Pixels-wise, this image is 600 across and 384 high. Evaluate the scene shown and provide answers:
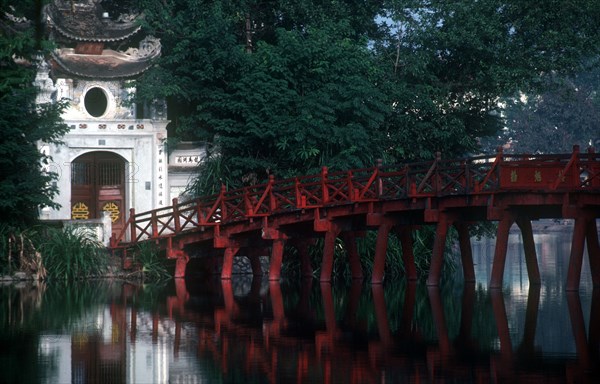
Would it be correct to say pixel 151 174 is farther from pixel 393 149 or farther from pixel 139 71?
pixel 393 149

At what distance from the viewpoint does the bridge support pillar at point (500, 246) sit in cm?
3634

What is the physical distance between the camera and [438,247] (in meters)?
38.1

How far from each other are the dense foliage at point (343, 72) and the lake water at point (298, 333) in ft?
20.7

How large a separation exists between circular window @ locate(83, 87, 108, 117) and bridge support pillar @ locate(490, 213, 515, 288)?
56.6 feet

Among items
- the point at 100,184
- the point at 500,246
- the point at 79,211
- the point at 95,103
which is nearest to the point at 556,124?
the point at 95,103

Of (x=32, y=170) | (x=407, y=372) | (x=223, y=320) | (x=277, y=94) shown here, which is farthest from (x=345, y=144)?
(x=407, y=372)

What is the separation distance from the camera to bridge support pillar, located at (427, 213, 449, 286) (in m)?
37.6

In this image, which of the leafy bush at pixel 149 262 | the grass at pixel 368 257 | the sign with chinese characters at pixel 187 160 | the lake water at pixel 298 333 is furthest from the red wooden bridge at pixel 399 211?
the sign with chinese characters at pixel 187 160

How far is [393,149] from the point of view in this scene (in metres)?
48.2

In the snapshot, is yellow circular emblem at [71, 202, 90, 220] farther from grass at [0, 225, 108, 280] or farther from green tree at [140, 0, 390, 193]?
green tree at [140, 0, 390, 193]

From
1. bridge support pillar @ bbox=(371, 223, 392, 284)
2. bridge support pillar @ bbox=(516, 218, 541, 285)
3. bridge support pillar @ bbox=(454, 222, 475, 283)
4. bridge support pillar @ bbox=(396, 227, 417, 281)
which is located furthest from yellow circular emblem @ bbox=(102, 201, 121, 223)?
bridge support pillar @ bbox=(516, 218, 541, 285)

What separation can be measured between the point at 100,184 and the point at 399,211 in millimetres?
13439

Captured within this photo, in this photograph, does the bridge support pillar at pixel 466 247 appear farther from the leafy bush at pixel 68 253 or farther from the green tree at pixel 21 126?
the green tree at pixel 21 126

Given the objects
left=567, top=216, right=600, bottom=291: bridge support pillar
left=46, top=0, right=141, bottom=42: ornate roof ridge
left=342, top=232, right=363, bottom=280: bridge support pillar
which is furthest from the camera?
left=46, top=0, right=141, bottom=42: ornate roof ridge
